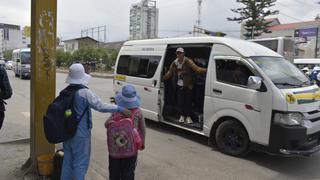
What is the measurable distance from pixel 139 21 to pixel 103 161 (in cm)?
5866

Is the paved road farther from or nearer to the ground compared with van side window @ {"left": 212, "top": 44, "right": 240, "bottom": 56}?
nearer to the ground

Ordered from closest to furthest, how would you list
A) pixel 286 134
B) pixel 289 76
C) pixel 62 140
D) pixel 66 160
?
pixel 62 140 → pixel 66 160 → pixel 286 134 → pixel 289 76

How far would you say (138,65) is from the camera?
910cm

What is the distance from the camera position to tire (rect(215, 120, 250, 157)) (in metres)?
6.23

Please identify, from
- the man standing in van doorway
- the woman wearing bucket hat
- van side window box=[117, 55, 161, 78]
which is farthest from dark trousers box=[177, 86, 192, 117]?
the woman wearing bucket hat

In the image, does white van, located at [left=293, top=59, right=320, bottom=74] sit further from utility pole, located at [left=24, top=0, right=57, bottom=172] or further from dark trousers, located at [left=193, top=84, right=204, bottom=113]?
utility pole, located at [left=24, top=0, right=57, bottom=172]

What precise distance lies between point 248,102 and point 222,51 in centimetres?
124

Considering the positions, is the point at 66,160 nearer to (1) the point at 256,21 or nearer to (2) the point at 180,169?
(2) the point at 180,169

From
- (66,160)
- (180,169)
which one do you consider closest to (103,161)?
(180,169)

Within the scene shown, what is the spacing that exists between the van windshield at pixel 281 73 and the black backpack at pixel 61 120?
364cm

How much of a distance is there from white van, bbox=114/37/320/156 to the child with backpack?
260cm

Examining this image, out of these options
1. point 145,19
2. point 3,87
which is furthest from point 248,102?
point 145,19

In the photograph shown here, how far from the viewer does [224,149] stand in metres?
6.58

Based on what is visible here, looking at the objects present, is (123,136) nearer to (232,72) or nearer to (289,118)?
(289,118)
